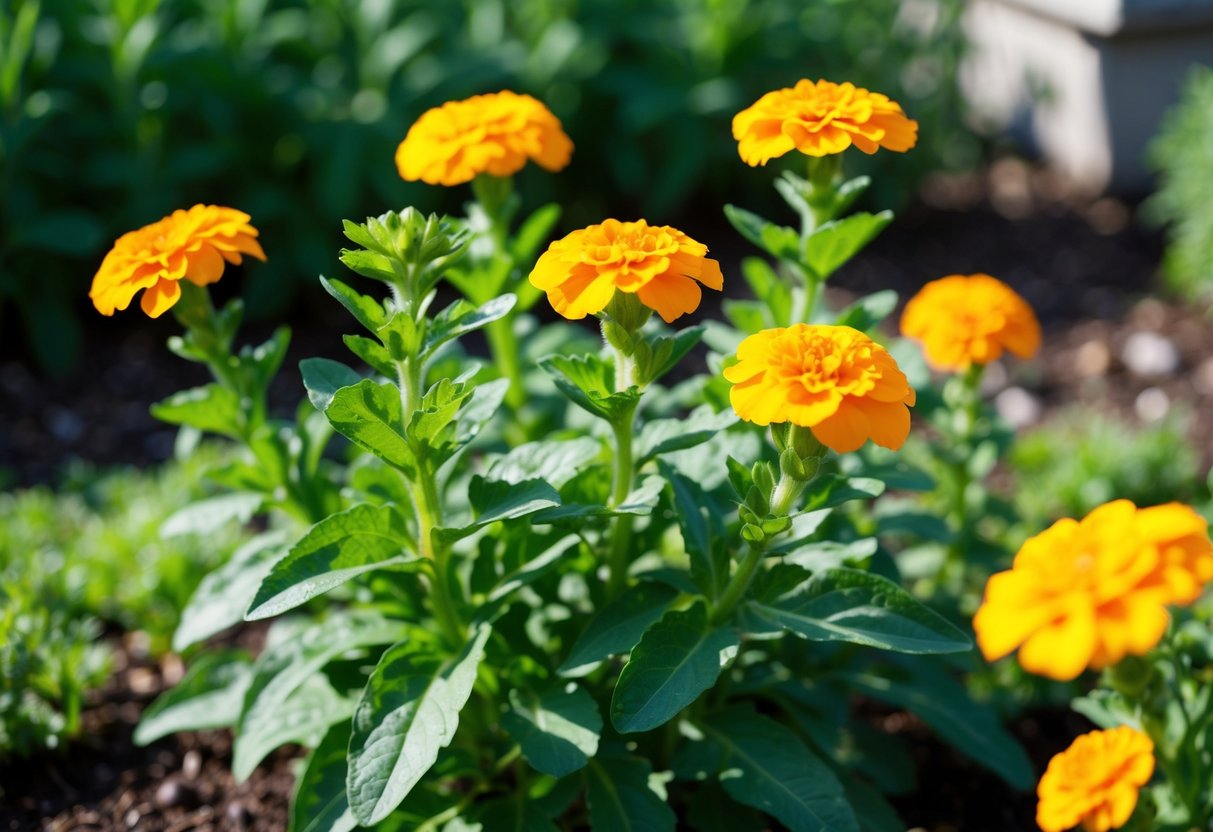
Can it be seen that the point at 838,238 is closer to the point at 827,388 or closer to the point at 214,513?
the point at 827,388

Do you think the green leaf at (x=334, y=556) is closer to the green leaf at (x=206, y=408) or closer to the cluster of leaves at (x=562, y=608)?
the cluster of leaves at (x=562, y=608)

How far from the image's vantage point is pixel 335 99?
14.2 feet

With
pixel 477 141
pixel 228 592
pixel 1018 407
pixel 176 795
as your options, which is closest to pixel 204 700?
pixel 176 795

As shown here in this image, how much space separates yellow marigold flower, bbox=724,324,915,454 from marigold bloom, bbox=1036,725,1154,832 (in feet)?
1.77

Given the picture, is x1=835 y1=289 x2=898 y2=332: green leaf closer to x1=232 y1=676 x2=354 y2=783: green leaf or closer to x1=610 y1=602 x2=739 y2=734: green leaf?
x1=610 y1=602 x2=739 y2=734: green leaf

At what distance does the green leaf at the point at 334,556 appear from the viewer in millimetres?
1789

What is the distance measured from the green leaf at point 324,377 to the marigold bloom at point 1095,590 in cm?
99

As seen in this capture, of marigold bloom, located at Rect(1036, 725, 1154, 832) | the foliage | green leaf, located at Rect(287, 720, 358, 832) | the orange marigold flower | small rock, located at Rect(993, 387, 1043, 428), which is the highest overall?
the orange marigold flower

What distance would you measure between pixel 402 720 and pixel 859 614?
27.7 inches

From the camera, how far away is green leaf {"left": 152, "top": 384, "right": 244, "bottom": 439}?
217 centimetres

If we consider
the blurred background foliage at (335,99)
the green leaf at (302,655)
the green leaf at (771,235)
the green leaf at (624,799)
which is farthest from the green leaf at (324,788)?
the blurred background foliage at (335,99)

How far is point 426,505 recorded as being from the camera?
6.31 feet

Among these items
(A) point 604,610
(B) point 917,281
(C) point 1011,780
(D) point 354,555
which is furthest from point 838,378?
(B) point 917,281

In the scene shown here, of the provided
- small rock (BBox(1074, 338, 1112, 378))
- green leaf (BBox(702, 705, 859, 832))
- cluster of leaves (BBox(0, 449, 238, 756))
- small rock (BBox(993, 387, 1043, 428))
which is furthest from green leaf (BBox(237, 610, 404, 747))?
small rock (BBox(1074, 338, 1112, 378))
